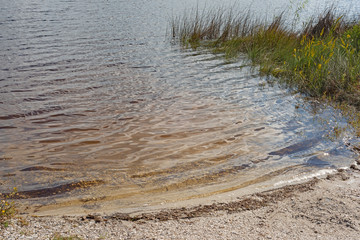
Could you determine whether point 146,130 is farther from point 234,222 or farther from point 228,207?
point 234,222

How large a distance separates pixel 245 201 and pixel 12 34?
41.5 feet

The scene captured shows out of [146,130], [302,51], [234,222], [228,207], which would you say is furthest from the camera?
[302,51]

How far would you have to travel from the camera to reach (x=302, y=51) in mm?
7875

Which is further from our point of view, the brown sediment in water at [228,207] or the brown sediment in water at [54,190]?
the brown sediment in water at [54,190]

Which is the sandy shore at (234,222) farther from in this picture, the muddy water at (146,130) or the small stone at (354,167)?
the small stone at (354,167)

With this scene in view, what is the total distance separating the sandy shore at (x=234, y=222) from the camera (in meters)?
2.75

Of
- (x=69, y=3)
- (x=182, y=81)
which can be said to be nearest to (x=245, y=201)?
(x=182, y=81)

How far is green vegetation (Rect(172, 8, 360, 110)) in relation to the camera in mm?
6992

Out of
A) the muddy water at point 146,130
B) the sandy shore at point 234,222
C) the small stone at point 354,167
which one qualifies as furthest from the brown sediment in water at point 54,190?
the small stone at point 354,167

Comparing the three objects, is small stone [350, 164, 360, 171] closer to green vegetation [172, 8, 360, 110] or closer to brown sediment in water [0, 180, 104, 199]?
green vegetation [172, 8, 360, 110]

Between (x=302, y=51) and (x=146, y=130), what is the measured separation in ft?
14.9

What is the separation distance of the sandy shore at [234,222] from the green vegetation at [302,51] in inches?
152

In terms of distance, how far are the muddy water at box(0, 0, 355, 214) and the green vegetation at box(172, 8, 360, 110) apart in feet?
1.77

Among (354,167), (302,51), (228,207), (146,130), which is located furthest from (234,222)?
(302,51)
